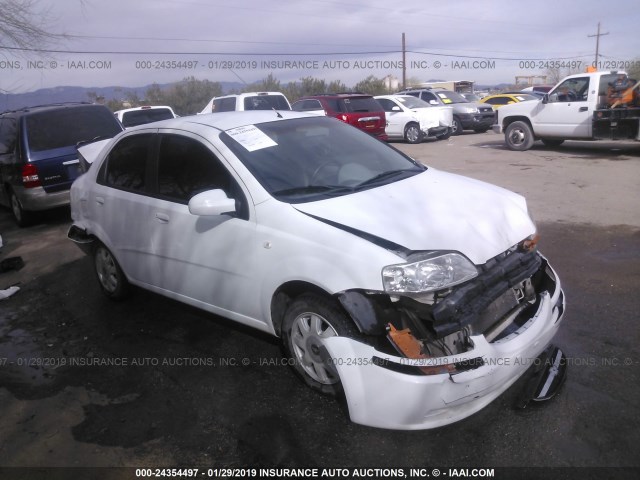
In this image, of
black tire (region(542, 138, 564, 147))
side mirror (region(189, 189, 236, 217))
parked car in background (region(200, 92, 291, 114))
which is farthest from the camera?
black tire (region(542, 138, 564, 147))

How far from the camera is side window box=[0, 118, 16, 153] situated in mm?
8250

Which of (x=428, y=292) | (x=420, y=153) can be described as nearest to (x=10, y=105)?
(x=420, y=153)

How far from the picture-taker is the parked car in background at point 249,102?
525 inches

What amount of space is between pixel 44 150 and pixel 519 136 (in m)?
10.9

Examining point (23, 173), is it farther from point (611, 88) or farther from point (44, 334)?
point (611, 88)

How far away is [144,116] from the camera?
44.5 feet

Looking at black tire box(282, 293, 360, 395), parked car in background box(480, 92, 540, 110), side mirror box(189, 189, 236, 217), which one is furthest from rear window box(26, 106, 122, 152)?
parked car in background box(480, 92, 540, 110)

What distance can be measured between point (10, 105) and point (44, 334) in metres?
9.18

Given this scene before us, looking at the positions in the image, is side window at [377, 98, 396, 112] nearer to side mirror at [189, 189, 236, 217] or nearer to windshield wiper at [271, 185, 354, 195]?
windshield wiper at [271, 185, 354, 195]

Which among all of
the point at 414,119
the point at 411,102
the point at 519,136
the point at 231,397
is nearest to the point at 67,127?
the point at 231,397

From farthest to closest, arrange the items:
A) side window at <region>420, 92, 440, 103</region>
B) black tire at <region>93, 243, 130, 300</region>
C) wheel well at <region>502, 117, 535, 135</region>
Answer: side window at <region>420, 92, 440, 103</region>
wheel well at <region>502, 117, 535, 135</region>
black tire at <region>93, 243, 130, 300</region>

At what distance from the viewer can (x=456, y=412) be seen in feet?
8.55

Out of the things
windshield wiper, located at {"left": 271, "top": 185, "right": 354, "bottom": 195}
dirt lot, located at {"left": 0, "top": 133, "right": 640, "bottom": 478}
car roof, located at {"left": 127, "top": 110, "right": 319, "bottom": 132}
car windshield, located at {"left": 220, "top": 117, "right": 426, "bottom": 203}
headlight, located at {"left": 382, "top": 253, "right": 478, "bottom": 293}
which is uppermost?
car roof, located at {"left": 127, "top": 110, "right": 319, "bottom": 132}

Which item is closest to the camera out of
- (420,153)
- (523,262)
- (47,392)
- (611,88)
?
(523,262)
